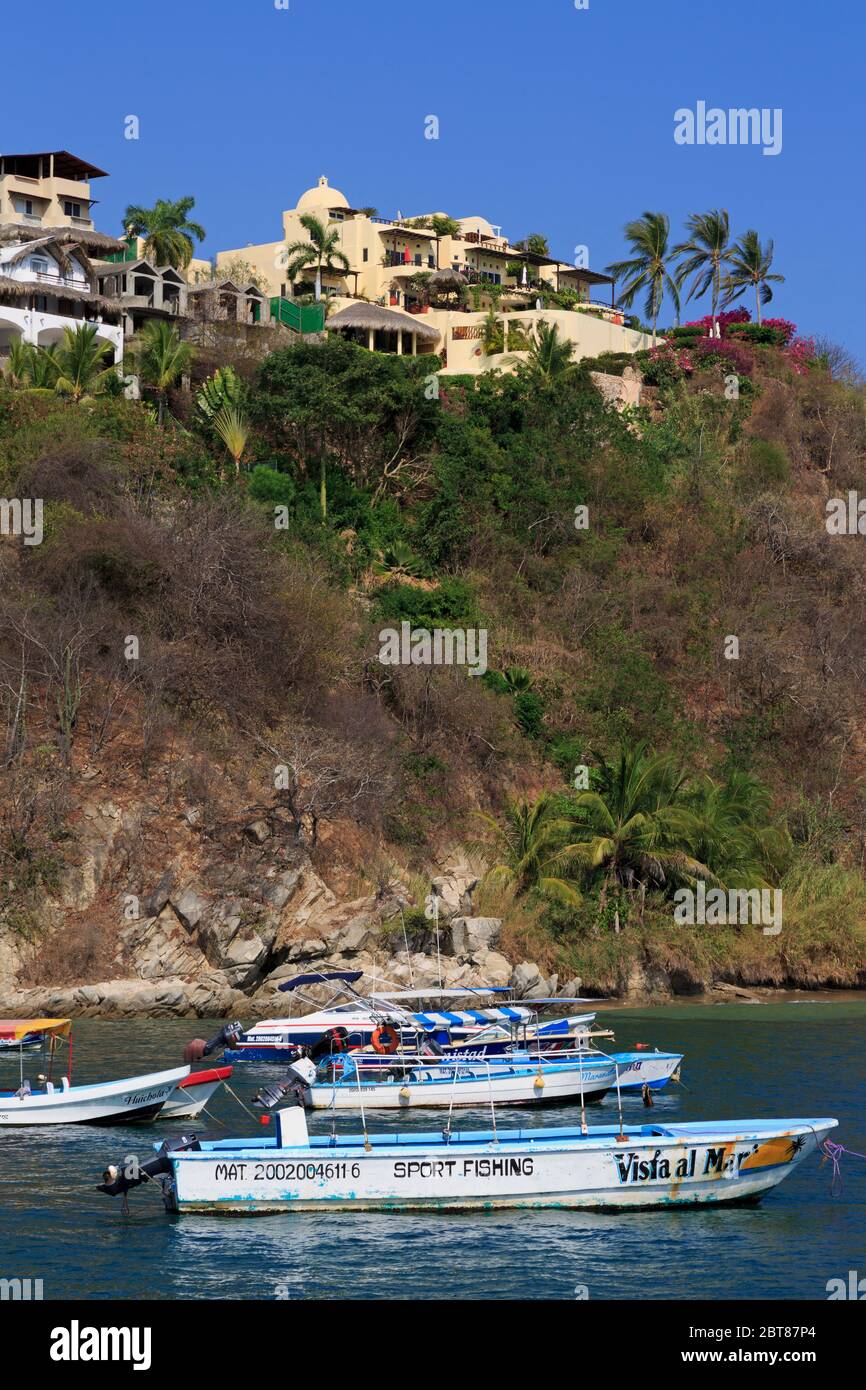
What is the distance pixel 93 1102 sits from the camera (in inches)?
1208

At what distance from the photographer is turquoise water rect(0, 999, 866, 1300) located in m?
21.6

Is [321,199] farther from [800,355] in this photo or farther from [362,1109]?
[362,1109]


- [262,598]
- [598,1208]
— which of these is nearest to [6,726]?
[262,598]

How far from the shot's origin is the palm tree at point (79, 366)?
6019 centimetres

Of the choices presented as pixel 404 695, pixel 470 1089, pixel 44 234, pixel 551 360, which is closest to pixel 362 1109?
pixel 470 1089

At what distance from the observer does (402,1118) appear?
32.1 metres

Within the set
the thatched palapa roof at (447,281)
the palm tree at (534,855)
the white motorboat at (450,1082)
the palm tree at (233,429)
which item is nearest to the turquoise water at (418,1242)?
the white motorboat at (450,1082)

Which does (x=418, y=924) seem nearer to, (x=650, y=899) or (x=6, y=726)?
(x=650, y=899)

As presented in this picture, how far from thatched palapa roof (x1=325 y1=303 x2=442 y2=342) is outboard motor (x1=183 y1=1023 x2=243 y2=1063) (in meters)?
44.5

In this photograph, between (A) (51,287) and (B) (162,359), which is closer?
(B) (162,359)

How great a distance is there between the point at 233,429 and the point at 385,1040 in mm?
32442

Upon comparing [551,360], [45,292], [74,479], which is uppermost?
[45,292]

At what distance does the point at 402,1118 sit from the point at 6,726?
21.5 m

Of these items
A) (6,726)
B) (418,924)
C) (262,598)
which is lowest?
(418,924)
